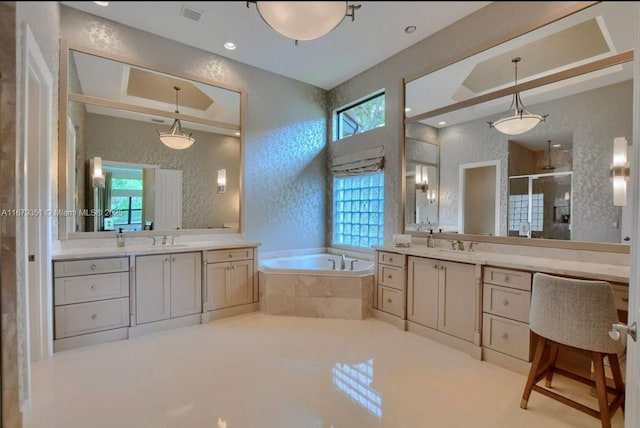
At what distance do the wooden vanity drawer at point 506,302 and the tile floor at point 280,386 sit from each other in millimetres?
439

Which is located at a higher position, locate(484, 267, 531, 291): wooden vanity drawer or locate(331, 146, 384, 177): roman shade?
locate(331, 146, 384, 177): roman shade

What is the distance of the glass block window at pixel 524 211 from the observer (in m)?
2.65

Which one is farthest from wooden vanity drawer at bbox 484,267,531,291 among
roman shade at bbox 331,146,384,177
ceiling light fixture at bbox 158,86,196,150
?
ceiling light fixture at bbox 158,86,196,150

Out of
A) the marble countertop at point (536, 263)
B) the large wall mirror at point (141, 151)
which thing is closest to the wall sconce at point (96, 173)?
the large wall mirror at point (141, 151)

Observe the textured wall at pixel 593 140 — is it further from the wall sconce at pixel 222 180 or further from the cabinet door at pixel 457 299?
the wall sconce at pixel 222 180

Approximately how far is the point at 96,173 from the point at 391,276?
323cm

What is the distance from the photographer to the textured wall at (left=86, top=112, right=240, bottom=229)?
3141 millimetres

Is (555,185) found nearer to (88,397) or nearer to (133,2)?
(133,2)

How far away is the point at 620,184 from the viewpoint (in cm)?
218

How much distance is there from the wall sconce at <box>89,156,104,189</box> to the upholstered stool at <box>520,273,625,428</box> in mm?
3829

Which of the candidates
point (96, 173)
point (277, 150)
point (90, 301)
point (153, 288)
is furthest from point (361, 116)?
point (90, 301)

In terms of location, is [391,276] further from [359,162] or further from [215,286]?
[215,286]

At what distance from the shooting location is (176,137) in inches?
140

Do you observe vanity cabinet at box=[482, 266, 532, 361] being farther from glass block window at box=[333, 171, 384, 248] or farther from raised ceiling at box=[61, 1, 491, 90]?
raised ceiling at box=[61, 1, 491, 90]
